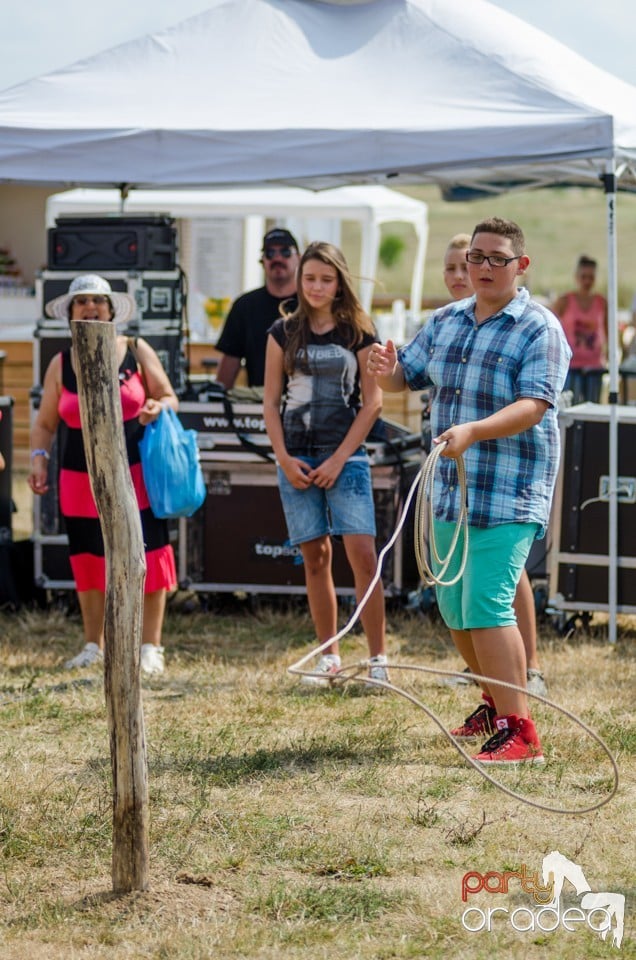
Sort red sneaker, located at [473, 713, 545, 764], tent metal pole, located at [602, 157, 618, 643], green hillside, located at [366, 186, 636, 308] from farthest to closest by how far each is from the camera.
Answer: green hillside, located at [366, 186, 636, 308] → tent metal pole, located at [602, 157, 618, 643] → red sneaker, located at [473, 713, 545, 764]

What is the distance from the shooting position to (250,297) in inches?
297

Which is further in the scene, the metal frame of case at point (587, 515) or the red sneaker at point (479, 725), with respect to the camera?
the metal frame of case at point (587, 515)

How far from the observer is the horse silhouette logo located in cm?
335

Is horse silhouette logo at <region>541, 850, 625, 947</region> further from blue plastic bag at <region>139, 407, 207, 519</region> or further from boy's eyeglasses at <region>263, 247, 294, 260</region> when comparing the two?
boy's eyeglasses at <region>263, 247, 294, 260</region>

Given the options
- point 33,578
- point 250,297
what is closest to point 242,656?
point 33,578

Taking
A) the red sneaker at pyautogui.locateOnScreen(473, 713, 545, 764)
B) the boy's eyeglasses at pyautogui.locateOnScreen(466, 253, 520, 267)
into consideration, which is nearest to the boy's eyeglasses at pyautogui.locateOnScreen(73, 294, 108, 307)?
the boy's eyeglasses at pyautogui.locateOnScreen(466, 253, 520, 267)

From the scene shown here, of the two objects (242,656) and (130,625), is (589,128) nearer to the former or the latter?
(242,656)

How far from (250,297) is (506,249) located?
3243 mm

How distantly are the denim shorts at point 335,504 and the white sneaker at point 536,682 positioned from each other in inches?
33.9

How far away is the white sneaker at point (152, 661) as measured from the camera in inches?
240

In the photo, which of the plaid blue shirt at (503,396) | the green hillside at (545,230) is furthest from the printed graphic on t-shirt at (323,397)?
the green hillside at (545,230)

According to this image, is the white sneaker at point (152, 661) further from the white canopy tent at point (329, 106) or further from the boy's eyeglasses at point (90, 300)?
the white canopy tent at point (329, 106)

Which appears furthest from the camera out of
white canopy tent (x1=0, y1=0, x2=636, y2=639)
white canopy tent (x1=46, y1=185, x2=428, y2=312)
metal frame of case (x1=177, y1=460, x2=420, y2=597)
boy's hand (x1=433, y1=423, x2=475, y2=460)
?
white canopy tent (x1=46, y1=185, x2=428, y2=312)

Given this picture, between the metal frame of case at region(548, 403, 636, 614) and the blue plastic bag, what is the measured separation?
1.89 meters
